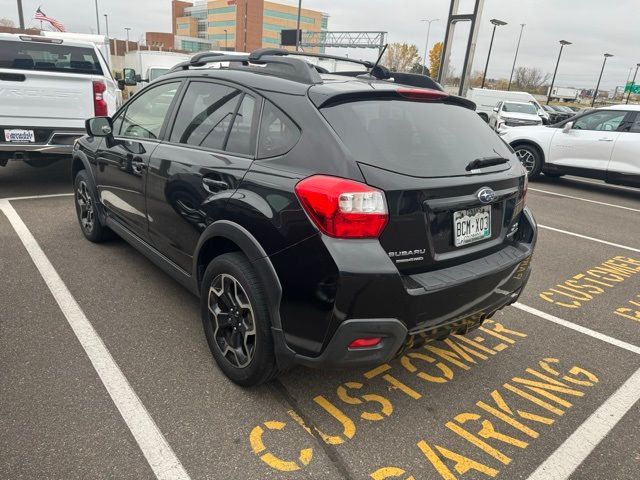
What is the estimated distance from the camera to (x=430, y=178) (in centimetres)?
228

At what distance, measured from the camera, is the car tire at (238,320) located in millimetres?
2391

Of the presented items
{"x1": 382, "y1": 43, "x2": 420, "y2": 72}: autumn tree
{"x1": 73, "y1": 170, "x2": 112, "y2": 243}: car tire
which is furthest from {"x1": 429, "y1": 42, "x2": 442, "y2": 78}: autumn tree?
{"x1": 73, "y1": 170, "x2": 112, "y2": 243}: car tire

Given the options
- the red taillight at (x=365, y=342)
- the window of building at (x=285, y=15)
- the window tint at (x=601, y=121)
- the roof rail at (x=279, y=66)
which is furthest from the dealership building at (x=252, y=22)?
the red taillight at (x=365, y=342)

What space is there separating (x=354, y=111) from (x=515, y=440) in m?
1.86

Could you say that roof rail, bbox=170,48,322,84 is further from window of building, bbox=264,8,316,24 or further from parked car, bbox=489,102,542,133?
window of building, bbox=264,8,316,24

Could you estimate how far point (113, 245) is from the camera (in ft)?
15.7

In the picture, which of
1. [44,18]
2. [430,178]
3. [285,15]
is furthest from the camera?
[285,15]

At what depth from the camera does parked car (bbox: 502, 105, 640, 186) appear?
888 centimetres

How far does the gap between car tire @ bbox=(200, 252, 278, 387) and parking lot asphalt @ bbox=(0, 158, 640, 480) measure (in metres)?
0.15

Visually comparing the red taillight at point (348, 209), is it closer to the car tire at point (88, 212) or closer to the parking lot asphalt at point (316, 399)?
the parking lot asphalt at point (316, 399)

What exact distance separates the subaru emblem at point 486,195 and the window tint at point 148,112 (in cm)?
227

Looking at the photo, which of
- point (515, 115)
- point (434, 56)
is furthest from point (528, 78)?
point (515, 115)

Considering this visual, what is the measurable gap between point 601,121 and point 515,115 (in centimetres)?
1130

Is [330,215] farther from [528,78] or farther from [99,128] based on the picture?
[528,78]
